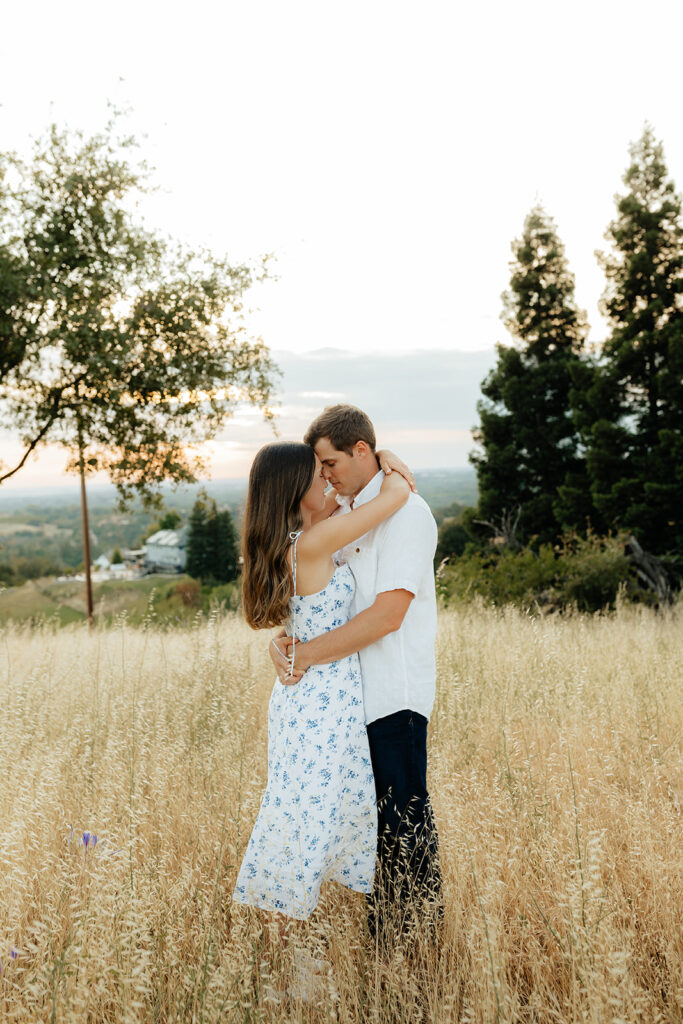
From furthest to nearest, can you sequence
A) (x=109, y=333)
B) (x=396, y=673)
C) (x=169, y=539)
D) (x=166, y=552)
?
(x=169, y=539), (x=166, y=552), (x=109, y=333), (x=396, y=673)

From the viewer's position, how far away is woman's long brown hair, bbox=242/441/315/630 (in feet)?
8.77

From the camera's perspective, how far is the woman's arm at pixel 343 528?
8.58ft

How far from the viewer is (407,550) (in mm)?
→ 2689

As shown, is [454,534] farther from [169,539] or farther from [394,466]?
[394,466]

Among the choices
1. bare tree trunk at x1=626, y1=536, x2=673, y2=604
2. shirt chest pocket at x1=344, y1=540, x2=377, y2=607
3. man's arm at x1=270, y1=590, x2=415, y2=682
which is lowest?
bare tree trunk at x1=626, y1=536, x2=673, y2=604

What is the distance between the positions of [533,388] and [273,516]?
23.7 meters

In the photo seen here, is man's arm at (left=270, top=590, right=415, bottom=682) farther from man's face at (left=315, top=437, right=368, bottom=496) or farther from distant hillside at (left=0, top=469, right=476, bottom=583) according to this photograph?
distant hillside at (left=0, top=469, right=476, bottom=583)

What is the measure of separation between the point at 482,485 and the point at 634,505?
258 inches

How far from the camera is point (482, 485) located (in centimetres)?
2573

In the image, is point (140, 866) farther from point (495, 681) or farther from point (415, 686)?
point (495, 681)

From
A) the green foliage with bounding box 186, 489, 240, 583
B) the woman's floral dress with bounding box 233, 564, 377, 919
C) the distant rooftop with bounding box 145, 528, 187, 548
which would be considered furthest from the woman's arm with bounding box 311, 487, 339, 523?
the distant rooftop with bounding box 145, 528, 187, 548

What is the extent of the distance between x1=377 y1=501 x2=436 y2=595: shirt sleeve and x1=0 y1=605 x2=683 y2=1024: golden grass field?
2.94 ft

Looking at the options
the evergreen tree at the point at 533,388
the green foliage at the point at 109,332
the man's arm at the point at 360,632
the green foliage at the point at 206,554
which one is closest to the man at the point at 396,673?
the man's arm at the point at 360,632

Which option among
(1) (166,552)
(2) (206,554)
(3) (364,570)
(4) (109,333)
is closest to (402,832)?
(3) (364,570)
